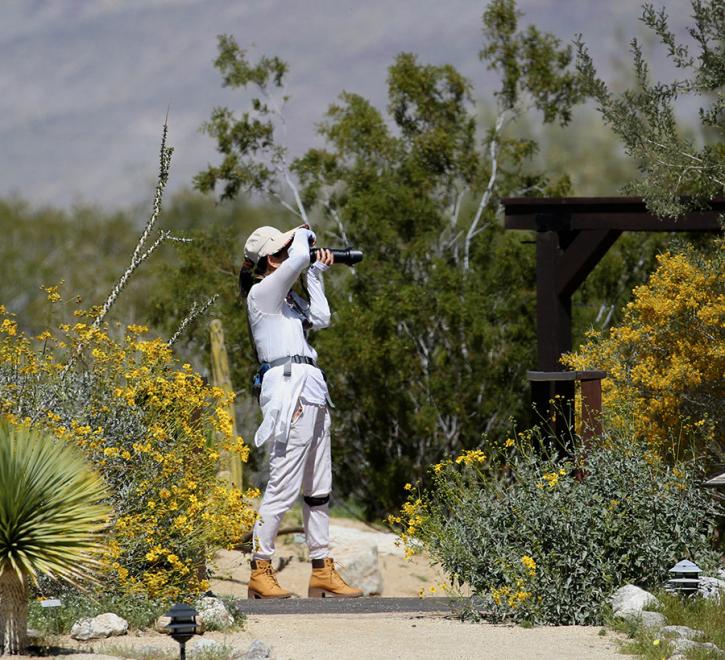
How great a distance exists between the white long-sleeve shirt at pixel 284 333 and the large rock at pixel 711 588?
97.7 inches

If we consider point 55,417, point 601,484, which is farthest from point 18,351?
point 601,484

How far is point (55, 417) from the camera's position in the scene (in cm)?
729

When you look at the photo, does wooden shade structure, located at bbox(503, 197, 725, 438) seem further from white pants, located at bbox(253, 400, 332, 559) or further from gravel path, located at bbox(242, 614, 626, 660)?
gravel path, located at bbox(242, 614, 626, 660)

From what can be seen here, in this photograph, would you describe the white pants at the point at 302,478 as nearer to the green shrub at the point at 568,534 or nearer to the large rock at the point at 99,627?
the green shrub at the point at 568,534

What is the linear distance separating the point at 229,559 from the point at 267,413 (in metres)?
5.14

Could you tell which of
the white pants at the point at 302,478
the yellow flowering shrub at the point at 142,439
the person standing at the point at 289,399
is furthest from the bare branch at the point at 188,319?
the white pants at the point at 302,478

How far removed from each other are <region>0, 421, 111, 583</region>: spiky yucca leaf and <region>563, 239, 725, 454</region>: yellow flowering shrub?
16.7 ft

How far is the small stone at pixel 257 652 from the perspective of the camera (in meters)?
5.85

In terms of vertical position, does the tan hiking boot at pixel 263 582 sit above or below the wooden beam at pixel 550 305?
below

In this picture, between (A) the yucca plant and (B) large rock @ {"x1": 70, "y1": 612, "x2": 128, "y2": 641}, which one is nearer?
(A) the yucca plant

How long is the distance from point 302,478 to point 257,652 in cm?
254

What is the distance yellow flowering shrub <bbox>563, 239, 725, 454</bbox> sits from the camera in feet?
33.9

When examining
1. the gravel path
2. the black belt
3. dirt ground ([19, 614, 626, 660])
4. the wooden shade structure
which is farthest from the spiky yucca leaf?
the wooden shade structure

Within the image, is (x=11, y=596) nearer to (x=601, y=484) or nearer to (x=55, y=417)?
(x=55, y=417)
